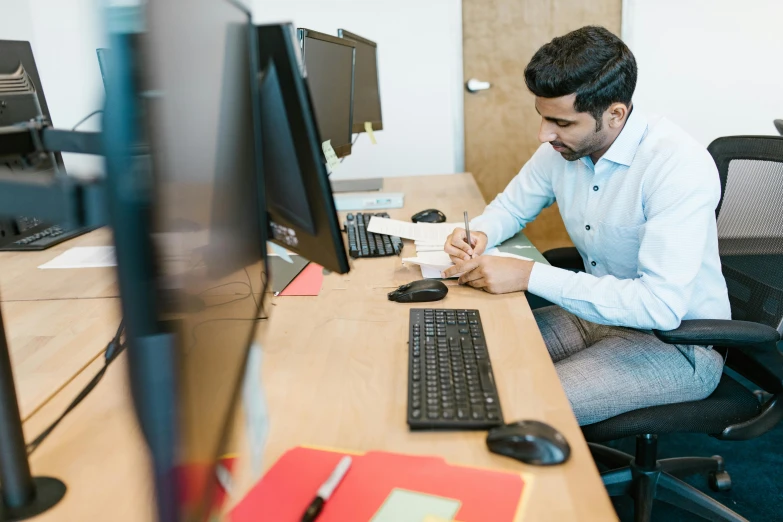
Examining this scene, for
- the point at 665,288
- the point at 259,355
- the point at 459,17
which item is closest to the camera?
the point at 259,355

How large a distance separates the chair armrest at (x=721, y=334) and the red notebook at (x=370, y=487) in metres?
0.62

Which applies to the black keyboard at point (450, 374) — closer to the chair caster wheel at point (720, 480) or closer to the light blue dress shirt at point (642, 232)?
the light blue dress shirt at point (642, 232)

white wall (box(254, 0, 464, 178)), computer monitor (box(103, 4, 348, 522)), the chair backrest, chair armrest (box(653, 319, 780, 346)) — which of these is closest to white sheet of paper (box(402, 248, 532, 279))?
chair armrest (box(653, 319, 780, 346))

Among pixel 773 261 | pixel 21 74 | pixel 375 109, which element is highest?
pixel 21 74

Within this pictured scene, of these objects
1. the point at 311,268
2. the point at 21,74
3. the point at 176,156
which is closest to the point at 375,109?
the point at 311,268

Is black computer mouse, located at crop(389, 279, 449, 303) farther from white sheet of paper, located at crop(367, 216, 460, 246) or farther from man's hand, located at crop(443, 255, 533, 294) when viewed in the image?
white sheet of paper, located at crop(367, 216, 460, 246)

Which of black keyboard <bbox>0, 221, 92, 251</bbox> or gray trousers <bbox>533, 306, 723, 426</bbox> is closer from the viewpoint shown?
gray trousers <bbox>533, 306, 723, 426</bbox>

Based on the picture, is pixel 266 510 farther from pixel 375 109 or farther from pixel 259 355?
pixel 375 109

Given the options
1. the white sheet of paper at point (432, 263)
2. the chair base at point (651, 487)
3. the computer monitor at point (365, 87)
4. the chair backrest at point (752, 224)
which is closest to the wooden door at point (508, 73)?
the computer monitor at point (365, 87)

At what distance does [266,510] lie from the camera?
2.20 feet

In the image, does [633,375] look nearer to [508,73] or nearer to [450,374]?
[450,374]

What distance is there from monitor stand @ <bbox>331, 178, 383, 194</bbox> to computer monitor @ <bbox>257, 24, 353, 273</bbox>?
1535mm

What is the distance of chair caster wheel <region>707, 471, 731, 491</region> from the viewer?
1638 mm

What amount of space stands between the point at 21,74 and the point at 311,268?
74 centimetres
